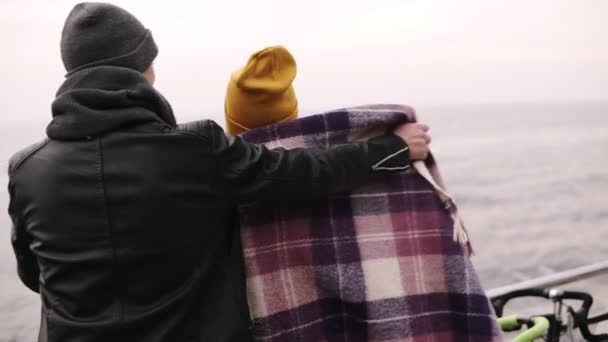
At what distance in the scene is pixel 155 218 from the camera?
0.87m

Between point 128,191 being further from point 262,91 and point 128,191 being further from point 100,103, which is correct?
point 262,91

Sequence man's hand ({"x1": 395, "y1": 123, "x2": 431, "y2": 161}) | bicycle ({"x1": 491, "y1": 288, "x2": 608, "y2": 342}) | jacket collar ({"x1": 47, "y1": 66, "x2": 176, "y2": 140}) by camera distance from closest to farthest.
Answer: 1. jacket collar ({"x1": 47, "y1": 66, "x2": 176, "y2": 140})
2. man's hand ({"x1": 395, "y1": 123, "x2": 431, "y2": 161})
3. bicycle ({"x1": 491, "y1": 288, "x2": 608, "y2": 342})

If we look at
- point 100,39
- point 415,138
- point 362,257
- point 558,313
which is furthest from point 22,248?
point 558,313

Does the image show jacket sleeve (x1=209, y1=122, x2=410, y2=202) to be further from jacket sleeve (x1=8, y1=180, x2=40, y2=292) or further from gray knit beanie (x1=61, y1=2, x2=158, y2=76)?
jacket sleeve (x1=8, y1=180, x2=40, y2=292)

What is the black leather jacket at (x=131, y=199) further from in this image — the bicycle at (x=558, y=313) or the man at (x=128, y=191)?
the bicycle at (x=558, y=313)

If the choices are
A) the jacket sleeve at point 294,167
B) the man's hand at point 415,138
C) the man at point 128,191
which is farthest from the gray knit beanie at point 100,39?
the man's hand at point 415,138

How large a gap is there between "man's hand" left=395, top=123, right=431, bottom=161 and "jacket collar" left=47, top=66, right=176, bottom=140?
1.27 feet

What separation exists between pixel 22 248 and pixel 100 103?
0.30 metres

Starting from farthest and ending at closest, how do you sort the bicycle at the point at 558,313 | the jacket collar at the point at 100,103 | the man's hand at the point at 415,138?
the bicycle at the point at 558,313 → the man's hand at the point at 415,138 → the jacket collar at the point at 100,103

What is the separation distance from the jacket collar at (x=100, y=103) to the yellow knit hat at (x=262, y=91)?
184mm

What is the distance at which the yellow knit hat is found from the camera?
103 cm

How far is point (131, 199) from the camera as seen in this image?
862 millimetres

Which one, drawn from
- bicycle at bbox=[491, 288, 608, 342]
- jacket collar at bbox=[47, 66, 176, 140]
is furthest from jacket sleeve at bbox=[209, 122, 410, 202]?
bicycle at bbox=[491, 288, 608, 342]

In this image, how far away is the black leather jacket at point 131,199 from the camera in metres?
0.86
